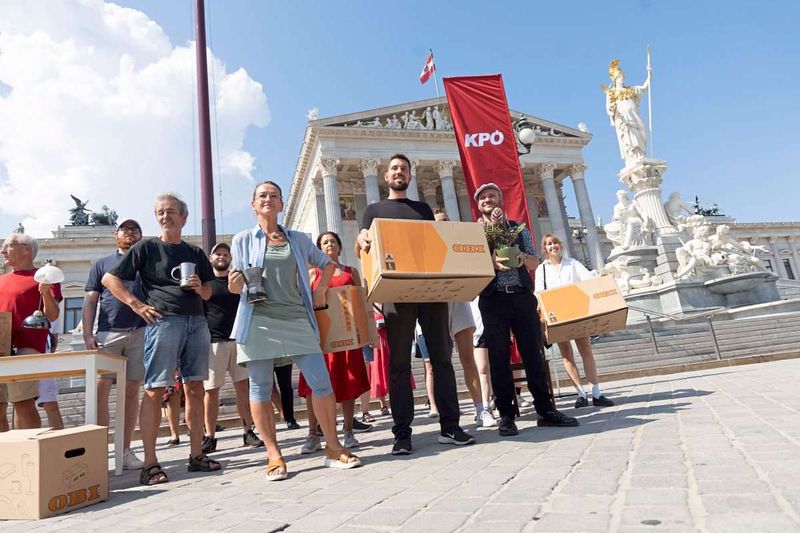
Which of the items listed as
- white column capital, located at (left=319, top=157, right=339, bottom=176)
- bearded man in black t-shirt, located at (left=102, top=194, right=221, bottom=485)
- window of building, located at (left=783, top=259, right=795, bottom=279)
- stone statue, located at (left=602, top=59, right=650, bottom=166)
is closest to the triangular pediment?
white column capital, located at (left=319, top=157, right=339, bottom=176)

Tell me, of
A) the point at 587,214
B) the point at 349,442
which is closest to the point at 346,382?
the point at 349,442

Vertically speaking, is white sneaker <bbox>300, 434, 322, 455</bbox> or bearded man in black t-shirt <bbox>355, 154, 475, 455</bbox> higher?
bearded man in black t-shirt <bbox>355, 154, 475, 455</bbox>

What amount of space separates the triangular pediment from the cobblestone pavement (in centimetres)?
3316

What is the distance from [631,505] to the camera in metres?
1.76

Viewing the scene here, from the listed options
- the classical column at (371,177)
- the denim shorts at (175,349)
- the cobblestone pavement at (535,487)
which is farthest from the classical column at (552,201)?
the denim shorts at (175,349)

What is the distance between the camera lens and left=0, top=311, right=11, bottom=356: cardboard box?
370cm

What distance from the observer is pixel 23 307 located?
14.3ft

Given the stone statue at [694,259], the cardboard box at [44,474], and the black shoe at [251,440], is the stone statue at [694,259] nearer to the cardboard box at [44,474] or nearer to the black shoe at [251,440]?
the black shoe at [251,440]

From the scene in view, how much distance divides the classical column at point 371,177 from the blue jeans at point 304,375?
29.9 m

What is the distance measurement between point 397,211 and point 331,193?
29.2 meters

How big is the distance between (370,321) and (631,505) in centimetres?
262

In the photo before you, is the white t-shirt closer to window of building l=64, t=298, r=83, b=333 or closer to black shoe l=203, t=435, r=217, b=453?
black shoe l=203, t=435, r=217, b=453

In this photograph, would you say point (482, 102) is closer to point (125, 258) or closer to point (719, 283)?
point (125, 258)

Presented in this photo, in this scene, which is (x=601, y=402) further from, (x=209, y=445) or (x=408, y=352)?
(x=209, y=445)
